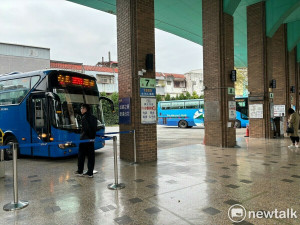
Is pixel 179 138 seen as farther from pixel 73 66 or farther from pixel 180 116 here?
pixel 73 66

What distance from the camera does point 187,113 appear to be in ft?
81.0

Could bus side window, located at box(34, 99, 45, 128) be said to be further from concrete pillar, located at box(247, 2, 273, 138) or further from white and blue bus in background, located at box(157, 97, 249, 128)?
white and blue bus in background, located at box(157, 97, 249, 128)

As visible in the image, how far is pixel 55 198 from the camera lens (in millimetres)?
4340

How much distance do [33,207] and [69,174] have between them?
2.18 metres

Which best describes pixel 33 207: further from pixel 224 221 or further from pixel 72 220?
pixel 224 221

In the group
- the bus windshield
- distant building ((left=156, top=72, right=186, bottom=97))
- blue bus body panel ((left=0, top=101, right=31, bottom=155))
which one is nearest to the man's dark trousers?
the bus windshield

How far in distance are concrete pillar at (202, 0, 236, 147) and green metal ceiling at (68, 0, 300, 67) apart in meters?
0.62

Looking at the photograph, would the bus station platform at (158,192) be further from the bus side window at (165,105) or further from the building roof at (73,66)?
the building roof at (73,66)

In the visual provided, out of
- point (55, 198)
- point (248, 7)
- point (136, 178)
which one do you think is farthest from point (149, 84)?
point (248, 7)

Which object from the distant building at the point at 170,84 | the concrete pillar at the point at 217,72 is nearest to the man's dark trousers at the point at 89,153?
the concrete pillar at the point at 217,72

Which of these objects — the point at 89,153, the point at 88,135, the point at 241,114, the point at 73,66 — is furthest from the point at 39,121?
the point at 73,66

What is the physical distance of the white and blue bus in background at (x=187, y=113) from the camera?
75.2 ft

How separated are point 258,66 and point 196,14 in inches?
179

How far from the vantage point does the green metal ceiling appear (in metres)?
10.8
